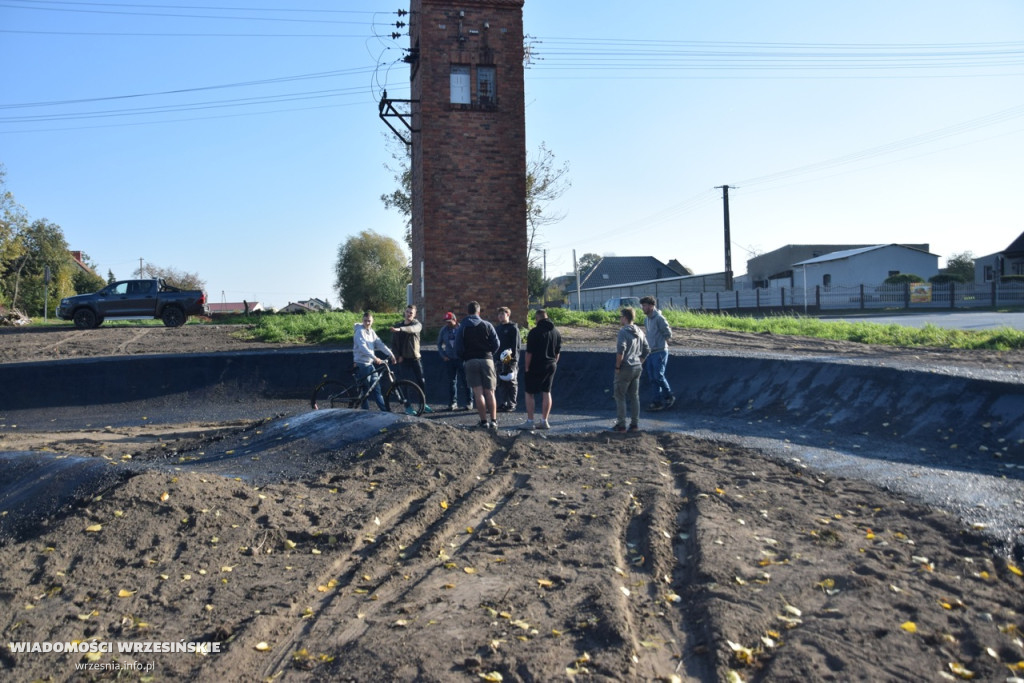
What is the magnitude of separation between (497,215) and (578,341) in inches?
153

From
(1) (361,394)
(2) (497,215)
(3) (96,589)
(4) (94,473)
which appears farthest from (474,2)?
(3) (96,589)

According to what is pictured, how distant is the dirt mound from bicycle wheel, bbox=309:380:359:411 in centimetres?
501

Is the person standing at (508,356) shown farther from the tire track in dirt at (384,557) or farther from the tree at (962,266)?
the tree at (962,266)

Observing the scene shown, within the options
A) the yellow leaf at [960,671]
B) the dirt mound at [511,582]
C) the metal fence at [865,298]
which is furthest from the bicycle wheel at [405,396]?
the metal fence at [865,298]

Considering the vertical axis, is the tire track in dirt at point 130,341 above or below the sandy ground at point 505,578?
above

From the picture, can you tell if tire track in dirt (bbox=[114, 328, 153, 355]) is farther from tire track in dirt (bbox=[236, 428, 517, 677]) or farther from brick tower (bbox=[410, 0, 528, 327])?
tire track in dirt (bbox=[236, 428, 517, 677])

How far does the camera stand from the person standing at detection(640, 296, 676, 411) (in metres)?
13.3

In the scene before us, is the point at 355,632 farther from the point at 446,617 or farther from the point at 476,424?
the point at 476,424

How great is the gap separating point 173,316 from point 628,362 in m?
21.4

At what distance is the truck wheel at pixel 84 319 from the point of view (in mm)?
26766

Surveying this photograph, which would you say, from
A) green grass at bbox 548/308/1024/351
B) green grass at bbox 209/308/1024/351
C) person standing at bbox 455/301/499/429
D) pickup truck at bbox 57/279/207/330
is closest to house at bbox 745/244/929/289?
green grass at bbox 548/308/1024/351

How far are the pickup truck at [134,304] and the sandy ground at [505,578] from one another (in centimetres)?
2097

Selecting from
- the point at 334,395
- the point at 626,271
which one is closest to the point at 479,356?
the point at 334,395

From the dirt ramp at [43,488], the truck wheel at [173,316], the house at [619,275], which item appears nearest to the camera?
the dirt ramp at [43,488]
